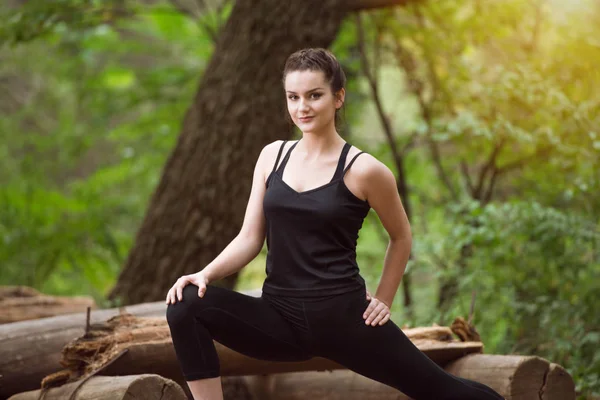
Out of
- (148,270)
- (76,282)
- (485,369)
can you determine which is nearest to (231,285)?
(148,270)

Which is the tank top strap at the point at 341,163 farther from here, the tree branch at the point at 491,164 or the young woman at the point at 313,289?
the tree branch at the point at 491,164

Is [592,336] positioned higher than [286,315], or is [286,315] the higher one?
[286,315]

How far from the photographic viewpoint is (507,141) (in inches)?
260

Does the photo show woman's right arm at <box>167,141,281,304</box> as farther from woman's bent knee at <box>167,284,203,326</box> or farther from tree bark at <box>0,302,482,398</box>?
tree bark at <box>0,302,482,398</box>

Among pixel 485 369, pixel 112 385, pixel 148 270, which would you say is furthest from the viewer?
pixel 148 270

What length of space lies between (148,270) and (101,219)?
2.34 metres

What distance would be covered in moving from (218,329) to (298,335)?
0.31m

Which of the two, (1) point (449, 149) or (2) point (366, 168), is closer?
(2) point (366, 168)

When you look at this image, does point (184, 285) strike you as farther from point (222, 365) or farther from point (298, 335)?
point (222, 365)

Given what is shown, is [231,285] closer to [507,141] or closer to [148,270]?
[148,270]

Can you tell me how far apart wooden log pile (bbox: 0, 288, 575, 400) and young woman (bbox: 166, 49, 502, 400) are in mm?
576

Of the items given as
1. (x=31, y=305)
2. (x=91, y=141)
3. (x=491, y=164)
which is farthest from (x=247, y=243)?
(x=91, y=141)

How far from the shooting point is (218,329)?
9.22 feet

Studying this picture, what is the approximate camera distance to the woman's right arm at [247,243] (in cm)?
280
